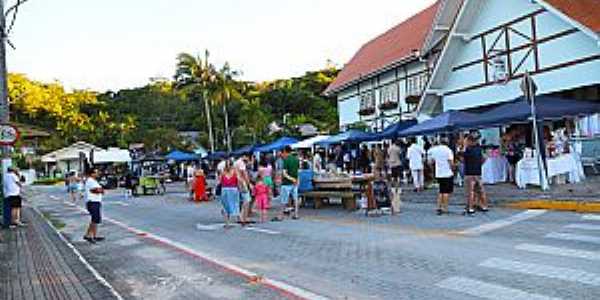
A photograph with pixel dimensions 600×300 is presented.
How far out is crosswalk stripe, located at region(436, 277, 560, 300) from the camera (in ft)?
21.2

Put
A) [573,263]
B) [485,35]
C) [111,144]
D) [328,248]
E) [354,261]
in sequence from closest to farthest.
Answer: [573,263] → [354,261] → [328,248] → [485,35] → [111,144]

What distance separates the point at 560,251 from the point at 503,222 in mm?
3444

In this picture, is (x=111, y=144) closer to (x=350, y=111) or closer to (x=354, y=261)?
(x=350, y=111)

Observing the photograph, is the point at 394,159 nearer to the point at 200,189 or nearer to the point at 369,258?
the point at 200,189

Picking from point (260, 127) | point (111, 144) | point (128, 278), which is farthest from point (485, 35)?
point (111, 144)

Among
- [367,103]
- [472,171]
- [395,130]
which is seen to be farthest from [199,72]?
[472,171]

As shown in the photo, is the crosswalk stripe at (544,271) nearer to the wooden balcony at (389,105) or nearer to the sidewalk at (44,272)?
the sidewalk at (44,272)

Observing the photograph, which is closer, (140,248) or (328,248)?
(328,248)

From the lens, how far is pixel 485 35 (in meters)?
24.2

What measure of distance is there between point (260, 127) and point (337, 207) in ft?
136

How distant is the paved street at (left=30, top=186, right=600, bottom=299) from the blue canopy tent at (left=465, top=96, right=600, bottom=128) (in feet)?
14.9

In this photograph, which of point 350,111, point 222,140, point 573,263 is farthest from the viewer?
point 222,140

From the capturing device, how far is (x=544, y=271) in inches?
299

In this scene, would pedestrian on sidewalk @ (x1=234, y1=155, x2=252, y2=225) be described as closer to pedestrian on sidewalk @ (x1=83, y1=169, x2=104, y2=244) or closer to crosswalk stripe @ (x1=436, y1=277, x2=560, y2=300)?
pedestrian on sidewalk @ (x1=83, y1=169, x2=104, y2=244)
